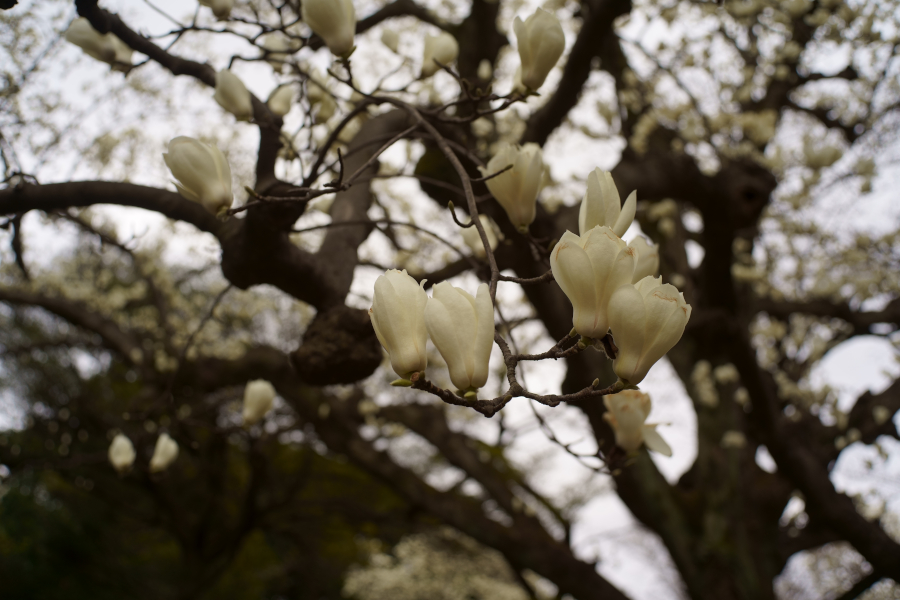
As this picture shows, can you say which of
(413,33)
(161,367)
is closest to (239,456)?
(161,367)

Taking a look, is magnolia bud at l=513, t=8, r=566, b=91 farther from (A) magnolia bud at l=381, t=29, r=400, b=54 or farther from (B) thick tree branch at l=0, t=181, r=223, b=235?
(B) thick tree branch at l=0, t=181, r=223, b=235

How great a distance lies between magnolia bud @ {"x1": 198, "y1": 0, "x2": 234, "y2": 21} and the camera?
1.15 meters

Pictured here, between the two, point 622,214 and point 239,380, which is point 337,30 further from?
point 239,380

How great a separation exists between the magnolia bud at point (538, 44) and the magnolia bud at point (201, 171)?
0.52m

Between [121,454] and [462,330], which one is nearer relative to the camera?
[462,330]

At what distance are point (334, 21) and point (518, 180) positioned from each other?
0.42 m

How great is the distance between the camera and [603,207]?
26.5 inches

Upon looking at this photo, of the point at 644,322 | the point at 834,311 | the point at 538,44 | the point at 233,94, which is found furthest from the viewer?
the point at 834,311

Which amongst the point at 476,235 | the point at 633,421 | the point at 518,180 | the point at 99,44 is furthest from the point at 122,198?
the point at 633,421

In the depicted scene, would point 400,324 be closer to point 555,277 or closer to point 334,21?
point 555,277

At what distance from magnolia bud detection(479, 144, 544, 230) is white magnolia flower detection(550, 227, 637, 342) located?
33cm

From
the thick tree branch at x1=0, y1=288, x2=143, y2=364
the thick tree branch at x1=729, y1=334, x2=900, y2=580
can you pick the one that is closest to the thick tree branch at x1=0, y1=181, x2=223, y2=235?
the thick tree branch at x1=729, y1=334, x2=900, y2=580

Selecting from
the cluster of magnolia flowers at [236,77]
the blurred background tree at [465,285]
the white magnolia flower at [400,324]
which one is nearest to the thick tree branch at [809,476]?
the blurred background tree at [465,285]

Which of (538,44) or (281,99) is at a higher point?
(281,99)
